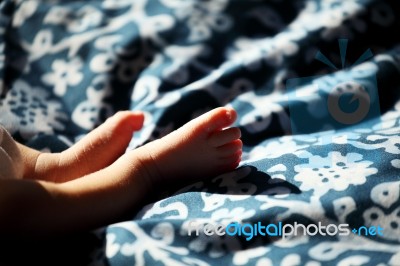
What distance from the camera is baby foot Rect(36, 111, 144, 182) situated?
84 centimetres

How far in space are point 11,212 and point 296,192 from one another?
39 cm

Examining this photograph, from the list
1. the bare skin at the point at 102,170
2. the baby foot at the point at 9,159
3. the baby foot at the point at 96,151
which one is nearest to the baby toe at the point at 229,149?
the bare skin at the point at 102,170

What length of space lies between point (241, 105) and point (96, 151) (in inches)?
12.1

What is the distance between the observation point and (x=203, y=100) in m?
1.01

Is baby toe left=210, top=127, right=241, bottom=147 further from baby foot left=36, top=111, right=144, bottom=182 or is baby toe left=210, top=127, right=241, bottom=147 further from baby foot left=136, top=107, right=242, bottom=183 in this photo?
baby foot left=36, top=111, right=144, bottom=182

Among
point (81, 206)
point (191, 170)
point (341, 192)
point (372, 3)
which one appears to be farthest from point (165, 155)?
point (372, 3)

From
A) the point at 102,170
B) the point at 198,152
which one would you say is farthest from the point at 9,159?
the point at 198,152

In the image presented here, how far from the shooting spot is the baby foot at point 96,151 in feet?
2.76

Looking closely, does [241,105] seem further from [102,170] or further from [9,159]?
[9,159]

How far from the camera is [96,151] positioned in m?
0.88

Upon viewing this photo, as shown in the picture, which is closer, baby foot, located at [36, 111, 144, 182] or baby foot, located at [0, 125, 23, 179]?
baby foot, located at [0, 125, 23, 179]

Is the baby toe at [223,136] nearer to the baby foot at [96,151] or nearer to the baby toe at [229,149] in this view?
the baby toe at [229,149]

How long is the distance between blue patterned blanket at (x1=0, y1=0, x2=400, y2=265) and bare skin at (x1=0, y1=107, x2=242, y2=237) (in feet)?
0.10

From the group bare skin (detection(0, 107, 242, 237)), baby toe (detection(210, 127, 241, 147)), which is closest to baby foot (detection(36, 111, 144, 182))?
bare skin (detection(0, 107, 242, 237))
